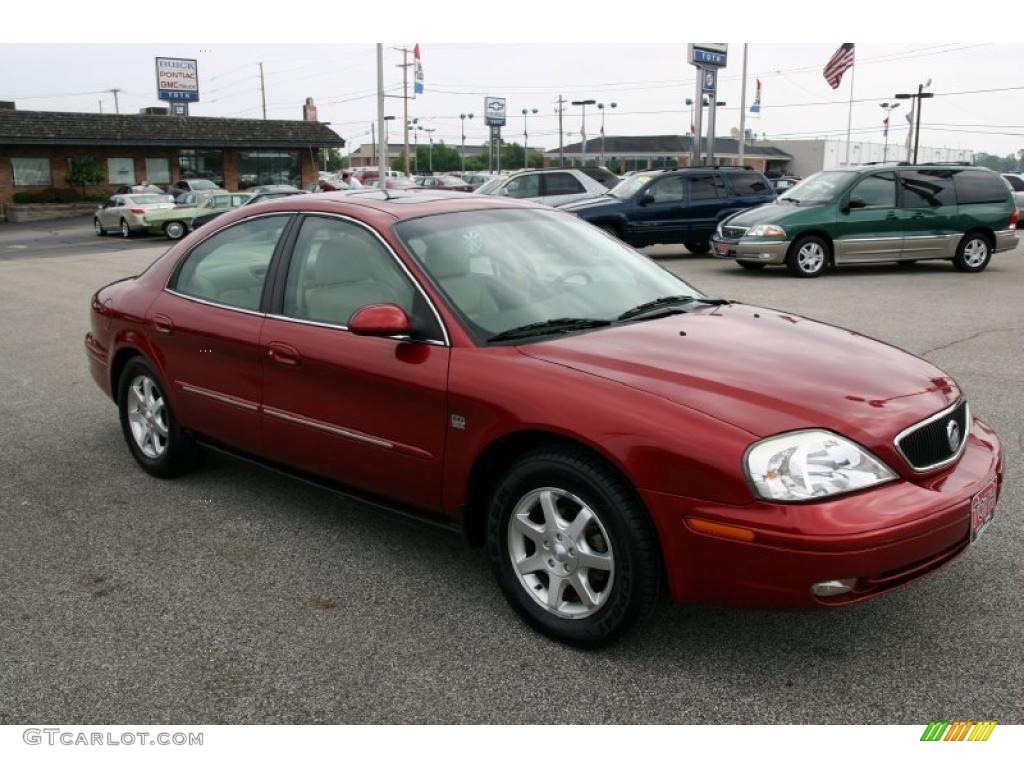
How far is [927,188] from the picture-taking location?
14703 mm

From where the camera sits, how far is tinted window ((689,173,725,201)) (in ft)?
58.4

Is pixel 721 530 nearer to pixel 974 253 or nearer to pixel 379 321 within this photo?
pixel 379 321

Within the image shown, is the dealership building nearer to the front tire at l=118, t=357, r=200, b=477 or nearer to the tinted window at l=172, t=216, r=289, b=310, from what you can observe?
the front tire at l=118, t=357, r=200, b=477

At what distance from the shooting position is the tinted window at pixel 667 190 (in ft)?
57.4

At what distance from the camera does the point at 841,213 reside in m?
14.5

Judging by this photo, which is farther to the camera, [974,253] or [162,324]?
[974,253]

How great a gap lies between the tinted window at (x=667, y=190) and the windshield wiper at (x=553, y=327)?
14154mm

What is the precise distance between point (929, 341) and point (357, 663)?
293 inches

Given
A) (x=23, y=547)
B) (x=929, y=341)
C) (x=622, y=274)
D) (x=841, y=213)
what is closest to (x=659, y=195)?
(x=841, y=213)

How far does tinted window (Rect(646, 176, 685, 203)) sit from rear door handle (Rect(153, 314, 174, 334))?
13.6m

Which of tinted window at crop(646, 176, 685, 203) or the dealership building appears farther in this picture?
the dealership building

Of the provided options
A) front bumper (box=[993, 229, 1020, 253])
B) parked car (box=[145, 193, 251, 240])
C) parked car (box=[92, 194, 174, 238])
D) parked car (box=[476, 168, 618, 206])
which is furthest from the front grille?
parked car (box=[92, 194, 174, 238])

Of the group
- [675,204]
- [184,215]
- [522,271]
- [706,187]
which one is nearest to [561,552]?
[522,271]

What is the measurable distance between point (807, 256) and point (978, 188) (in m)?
3.08
